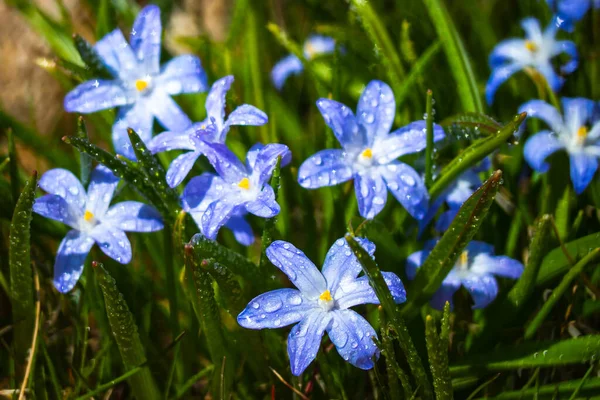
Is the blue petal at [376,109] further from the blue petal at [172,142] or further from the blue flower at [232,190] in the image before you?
the blue petal at [172,142]

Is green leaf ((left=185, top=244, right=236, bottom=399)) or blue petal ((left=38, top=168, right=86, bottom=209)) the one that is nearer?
green leaf ((left=185, top=244, right=236, bottom=399))

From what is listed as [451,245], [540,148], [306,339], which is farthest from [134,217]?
[540,148]

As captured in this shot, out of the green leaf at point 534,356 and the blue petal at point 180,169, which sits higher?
the blue petal at point 180,169

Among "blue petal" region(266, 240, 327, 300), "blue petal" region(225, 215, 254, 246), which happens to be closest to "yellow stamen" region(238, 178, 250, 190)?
"blue petal" region(225, 215, 254, 246)

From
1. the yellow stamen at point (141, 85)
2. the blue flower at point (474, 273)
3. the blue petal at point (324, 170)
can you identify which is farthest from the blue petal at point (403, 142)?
the yellow stamen at point (141, 85)

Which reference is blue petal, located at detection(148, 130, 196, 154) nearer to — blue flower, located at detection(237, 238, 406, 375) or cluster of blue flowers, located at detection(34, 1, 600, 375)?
cluster of blue flowers, located at detection(34, 1, 600, 375)

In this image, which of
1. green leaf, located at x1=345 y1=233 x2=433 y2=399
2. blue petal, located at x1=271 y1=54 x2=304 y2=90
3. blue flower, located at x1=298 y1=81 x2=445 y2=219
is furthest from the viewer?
blue petal, located at x1=271 y1=54 x2=304 y2=90

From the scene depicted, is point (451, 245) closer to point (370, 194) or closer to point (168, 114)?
point (370, 194)
